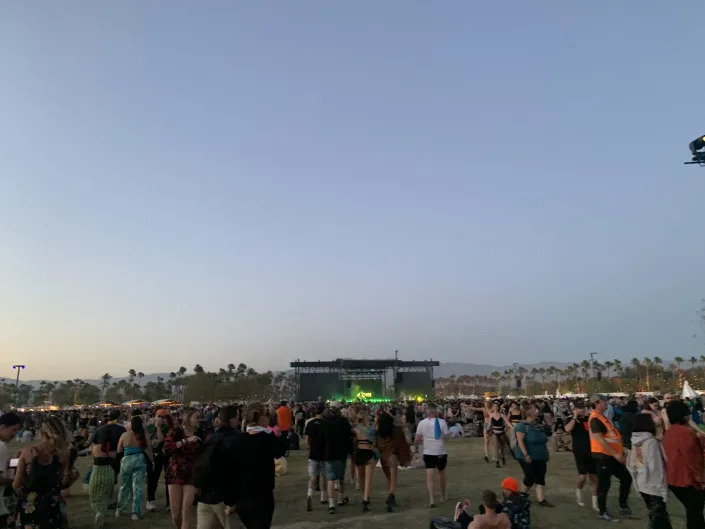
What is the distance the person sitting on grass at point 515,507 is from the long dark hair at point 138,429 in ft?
16.9

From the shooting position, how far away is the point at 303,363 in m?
59.2

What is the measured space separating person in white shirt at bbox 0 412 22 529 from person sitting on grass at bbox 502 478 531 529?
4721 mm

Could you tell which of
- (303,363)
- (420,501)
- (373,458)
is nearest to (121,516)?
(373,458)

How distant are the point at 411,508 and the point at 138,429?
4312mm

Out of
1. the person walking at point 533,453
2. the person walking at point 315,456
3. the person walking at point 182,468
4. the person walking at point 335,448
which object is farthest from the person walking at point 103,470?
the person walking at point 533,453

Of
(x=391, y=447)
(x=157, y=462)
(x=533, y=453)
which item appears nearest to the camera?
(x=533, y=453)

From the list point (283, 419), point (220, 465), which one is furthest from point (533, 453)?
point (283, 419)

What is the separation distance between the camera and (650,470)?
17.6ft

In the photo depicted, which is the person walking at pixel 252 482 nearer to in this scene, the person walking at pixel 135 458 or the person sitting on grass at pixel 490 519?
the person sitting on grass at pixel 490 519

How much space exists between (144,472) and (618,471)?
6935mm

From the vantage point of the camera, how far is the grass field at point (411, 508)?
6891mm

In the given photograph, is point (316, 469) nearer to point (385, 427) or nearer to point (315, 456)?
point (315, 456)

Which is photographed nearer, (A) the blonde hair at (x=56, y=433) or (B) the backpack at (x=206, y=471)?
(B) the backpack at (x=206, y=471)

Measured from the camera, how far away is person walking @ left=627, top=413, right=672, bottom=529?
5.23 meters
